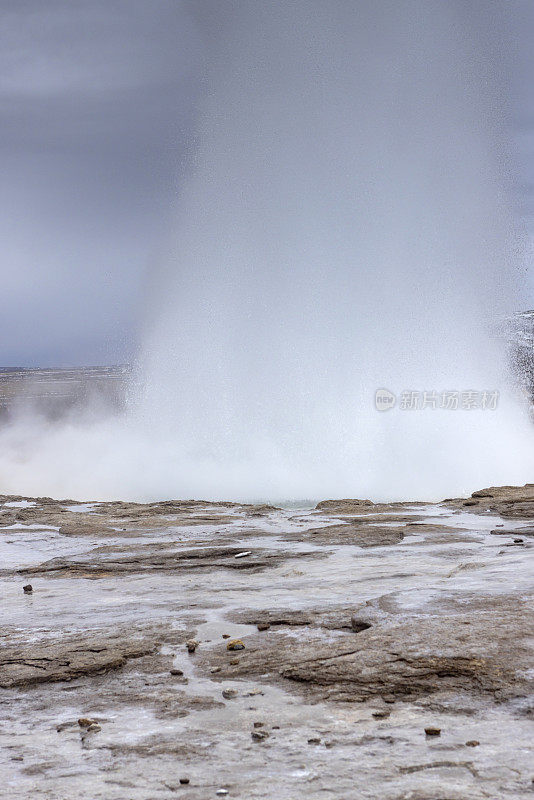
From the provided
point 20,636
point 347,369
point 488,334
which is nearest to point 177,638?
point 20,636

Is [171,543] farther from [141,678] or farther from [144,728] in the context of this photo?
[144,728]

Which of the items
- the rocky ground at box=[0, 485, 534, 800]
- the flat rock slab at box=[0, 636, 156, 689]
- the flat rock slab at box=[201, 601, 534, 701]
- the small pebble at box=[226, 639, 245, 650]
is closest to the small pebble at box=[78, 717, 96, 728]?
the rocky ground at box=[0, 485, 534, 800]

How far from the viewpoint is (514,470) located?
23312mm

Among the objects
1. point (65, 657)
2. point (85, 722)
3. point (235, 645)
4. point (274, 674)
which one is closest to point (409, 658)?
point (274, 674)

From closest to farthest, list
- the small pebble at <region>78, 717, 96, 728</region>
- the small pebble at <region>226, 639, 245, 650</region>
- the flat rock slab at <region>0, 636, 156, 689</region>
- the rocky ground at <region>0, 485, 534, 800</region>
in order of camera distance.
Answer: the rocky ground at <region>0, 485, 534, 800</region>, the small pebble at <region>78, 717, 96, 728</region>, the flat rock slab at <region>0, 636, 156, 689</region>, the small pebble at <region>226, 639, 245, 650</region>

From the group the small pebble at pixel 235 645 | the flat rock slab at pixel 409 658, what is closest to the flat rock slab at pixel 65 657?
the small pebble at pixel 235 645

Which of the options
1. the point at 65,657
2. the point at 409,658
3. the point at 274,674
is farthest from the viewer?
the point at 65,657

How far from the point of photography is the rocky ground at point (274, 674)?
10.7 feet

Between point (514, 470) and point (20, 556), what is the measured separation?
17.5 metres

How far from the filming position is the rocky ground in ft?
10.7

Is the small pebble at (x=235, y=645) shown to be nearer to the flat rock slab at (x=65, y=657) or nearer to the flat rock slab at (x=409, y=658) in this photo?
the flat rock slab at (x=409, y=658)

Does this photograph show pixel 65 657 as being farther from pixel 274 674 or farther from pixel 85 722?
pixel 274 674

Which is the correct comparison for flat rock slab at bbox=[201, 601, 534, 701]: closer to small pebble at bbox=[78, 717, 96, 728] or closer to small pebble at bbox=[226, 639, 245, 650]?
small pebble at bbox=[226, 639, 245, 650]

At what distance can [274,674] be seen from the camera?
4574 millimetres
